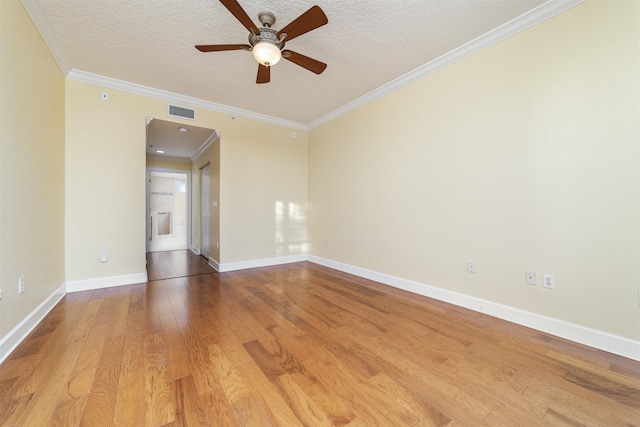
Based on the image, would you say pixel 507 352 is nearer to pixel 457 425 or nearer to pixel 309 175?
pixel 457 425

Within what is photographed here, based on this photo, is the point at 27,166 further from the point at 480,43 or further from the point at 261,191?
the point at 480,43

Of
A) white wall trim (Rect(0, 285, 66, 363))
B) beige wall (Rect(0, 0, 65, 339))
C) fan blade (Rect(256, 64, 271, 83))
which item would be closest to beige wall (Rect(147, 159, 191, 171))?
beige wall (Rect(0, 0, 65, 339))

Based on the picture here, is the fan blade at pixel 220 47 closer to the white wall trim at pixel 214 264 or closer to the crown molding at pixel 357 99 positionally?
the crown molding at pixel 357 99

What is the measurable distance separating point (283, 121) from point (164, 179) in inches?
171

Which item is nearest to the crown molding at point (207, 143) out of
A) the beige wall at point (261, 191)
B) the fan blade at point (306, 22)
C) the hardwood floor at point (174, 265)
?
the beige wall at point (261, 191)

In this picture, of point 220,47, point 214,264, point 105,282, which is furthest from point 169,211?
point 220,47

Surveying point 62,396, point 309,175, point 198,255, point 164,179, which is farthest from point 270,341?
point 164,179

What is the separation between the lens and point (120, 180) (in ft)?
10.9

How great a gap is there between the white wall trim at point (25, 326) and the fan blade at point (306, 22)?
9.84 feet

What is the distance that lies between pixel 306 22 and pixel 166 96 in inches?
109

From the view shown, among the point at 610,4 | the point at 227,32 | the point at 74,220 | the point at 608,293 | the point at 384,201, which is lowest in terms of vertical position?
the point at 608,293

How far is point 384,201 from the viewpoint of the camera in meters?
3.47

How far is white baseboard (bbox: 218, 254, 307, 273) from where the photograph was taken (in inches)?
163

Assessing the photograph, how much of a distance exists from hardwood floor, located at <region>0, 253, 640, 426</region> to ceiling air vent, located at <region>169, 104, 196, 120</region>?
8.82 ft
